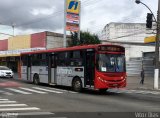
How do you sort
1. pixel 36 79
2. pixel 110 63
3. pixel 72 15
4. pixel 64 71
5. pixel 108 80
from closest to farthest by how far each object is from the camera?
pixel 108 80
pixel 110 63
pixel 64 71
pixel 36 79
pixel 72 15

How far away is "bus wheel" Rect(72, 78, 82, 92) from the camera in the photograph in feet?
76.4

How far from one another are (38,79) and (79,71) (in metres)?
7.54

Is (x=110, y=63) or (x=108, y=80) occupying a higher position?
(x=110, y=63)

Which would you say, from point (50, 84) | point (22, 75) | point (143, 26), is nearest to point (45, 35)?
point (22, 75)

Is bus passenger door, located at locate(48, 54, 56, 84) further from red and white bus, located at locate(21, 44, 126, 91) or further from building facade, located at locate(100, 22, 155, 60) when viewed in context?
building facade, located at locate(100, 22, 155, 60)

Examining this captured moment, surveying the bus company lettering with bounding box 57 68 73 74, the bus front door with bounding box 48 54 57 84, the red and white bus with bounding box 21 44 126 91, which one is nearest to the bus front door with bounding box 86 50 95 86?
the red and white bus with bounding box 21 44 126 91

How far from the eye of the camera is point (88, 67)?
73.8 ft

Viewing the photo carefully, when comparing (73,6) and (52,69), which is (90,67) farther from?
(73,6)

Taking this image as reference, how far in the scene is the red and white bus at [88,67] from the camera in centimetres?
2175

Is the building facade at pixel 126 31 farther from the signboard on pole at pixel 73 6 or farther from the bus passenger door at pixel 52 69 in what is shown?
the bus passenger door at pixel 52 69

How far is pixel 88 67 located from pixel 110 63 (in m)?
1.44

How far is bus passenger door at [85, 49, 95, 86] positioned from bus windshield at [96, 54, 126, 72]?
486mm

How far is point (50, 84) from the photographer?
93.2 feet

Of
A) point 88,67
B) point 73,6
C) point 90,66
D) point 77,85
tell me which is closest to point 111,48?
point 90,66
